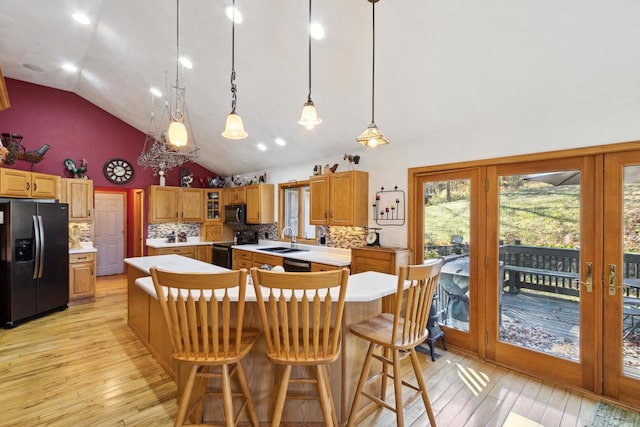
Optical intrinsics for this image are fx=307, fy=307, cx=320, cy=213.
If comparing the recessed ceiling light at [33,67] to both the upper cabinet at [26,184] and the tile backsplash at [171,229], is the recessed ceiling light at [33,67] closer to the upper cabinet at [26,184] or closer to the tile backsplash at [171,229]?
the upper cabinet at [26,184]

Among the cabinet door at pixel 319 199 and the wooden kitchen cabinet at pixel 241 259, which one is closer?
the cabinet door at pixel 319 199

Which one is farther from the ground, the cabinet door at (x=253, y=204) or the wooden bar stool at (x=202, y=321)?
the cabinet door at (x=253, y=204)

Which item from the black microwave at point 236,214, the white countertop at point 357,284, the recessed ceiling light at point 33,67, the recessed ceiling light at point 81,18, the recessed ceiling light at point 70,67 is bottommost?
the white countertop at point 357,284

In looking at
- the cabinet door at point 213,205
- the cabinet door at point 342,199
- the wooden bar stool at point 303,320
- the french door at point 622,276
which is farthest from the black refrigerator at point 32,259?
the french door at point 622,276

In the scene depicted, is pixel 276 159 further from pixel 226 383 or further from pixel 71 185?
pixel 226 383

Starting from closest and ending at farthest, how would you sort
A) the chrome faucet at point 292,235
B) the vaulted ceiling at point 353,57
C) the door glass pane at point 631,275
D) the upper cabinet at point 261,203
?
the vaulted ceiling at point 353,57 < the door glass pane at point 631,275 < the chrome faucet at point 292,235 < the upper cabinet at point 261,203

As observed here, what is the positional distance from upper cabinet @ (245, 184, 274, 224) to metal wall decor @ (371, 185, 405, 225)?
96.8 inches

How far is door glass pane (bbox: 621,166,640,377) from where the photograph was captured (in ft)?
8.04

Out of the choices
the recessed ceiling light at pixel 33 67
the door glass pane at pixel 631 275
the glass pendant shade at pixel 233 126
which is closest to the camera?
the glass pendant shade at pixel 233 126

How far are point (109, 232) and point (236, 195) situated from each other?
3.34 m

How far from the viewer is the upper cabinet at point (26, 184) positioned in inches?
160

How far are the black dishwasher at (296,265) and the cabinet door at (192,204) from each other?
2955 millimetres

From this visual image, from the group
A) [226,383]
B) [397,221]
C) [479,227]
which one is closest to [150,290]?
[226,383]

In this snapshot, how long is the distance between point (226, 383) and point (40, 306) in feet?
13.9
